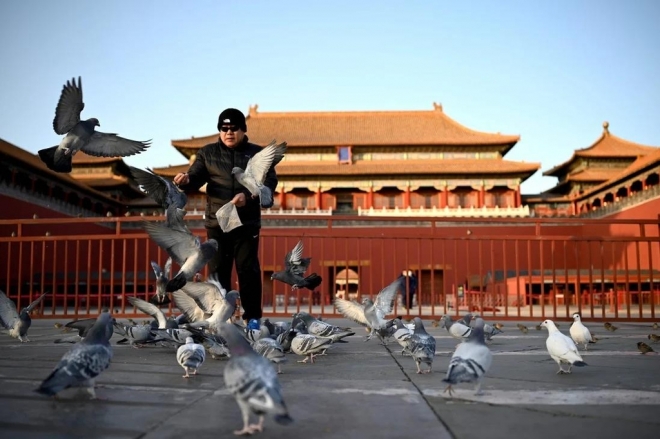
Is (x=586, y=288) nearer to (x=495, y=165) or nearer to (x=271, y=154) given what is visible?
(x=495, y=165)

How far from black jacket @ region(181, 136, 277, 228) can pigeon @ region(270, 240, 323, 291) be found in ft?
3.15

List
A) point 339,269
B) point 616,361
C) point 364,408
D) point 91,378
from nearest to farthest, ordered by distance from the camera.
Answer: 1. point 364,408
2. point 91,378
3. point 616,361
4. point 339,269

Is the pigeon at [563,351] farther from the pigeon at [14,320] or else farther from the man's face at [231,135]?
the pigeon at [14,320]

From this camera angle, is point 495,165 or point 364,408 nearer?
point 364,408

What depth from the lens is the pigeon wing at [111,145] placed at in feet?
13.0

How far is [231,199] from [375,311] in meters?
1.43

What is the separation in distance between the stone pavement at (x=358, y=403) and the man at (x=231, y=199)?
834 mm

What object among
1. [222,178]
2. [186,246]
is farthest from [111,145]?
[186,246]

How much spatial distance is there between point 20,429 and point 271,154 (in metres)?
2.30

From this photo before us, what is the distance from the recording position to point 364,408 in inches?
80.0

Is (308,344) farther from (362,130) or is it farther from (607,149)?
(607,149)

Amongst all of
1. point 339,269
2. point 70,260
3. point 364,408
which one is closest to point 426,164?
point 339,269

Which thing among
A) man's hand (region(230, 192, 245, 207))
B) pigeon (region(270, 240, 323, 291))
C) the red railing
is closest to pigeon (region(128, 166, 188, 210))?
man's hand (region(230, 192, 245, 207))

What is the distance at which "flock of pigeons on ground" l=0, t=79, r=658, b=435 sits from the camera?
2020 mm
